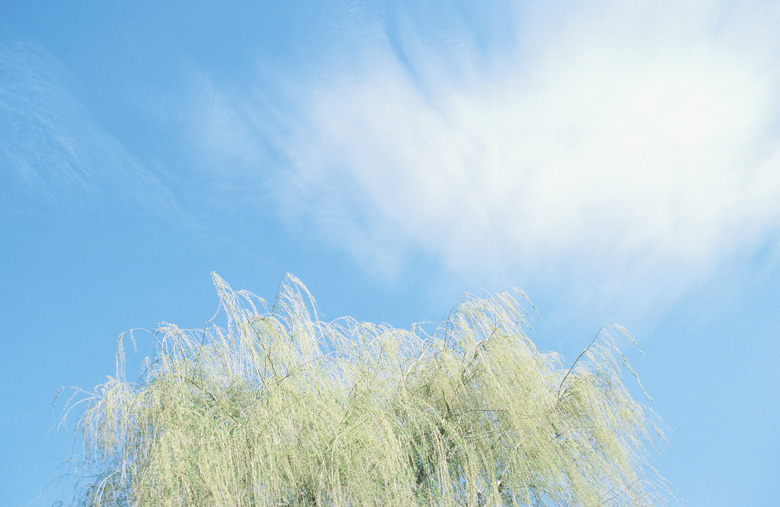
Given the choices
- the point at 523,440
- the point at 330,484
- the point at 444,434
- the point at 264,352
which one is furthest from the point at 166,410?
the point at 523,440

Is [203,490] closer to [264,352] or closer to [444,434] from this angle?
[264,352]

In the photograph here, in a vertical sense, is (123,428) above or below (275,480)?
above

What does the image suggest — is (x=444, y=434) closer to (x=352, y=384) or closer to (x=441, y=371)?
(x=441, y=371)

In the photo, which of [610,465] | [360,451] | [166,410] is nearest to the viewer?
[360,451]

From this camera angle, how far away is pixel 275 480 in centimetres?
369

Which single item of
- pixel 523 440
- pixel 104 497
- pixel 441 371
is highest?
pixel 441 371

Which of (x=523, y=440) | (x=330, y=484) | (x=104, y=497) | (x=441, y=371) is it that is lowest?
(x=330, y=484)

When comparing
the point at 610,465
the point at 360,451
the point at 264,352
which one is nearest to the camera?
the point at 360,451

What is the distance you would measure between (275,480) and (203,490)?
1.30 ft

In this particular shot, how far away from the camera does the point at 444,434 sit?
479cm

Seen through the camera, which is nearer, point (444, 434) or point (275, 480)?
point (275, 480)

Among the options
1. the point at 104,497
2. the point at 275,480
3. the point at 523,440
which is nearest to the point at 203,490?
the point at 275,480

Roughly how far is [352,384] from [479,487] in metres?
1.14

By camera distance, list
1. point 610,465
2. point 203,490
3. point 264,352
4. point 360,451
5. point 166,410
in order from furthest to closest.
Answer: point 610,465
point 264,352
point 166,410
point 360,451
point 203,490
